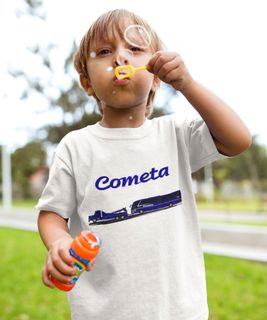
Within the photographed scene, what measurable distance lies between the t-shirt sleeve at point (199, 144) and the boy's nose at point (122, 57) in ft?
0.61

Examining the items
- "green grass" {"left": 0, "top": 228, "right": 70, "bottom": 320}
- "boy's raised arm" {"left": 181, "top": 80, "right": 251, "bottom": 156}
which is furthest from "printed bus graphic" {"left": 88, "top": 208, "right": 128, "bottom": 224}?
"green grass" {"left": 0, "top": 228, "right": 70, "bottom": 320}

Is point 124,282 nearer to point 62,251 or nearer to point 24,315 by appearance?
point 62,251

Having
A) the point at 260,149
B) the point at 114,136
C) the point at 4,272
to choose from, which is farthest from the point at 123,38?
the point at 260,149

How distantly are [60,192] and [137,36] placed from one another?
338 millimetres

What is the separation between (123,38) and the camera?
3.00 feet

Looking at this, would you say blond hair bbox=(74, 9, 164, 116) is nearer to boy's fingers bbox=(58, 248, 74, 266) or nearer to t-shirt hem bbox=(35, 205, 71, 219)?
t-shirt hem bbox=(35, 205, 71, 219)

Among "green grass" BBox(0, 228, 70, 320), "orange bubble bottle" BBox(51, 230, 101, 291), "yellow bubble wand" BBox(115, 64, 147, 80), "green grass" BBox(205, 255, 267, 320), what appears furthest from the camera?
"green grass" BBox(0, 228, 70, 320)

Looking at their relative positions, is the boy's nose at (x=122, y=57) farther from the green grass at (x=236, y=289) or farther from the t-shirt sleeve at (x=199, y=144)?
the green grass at (x=236, y=289)

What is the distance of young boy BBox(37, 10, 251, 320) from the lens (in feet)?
2.92

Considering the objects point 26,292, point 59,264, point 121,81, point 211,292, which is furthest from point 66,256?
point 26,292

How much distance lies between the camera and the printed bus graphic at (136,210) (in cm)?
90

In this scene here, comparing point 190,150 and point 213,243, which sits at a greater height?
point 190,150

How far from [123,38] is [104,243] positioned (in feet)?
1.30

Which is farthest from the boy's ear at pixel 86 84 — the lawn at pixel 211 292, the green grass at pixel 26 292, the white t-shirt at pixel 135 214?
the green grass at pixel 26 292
